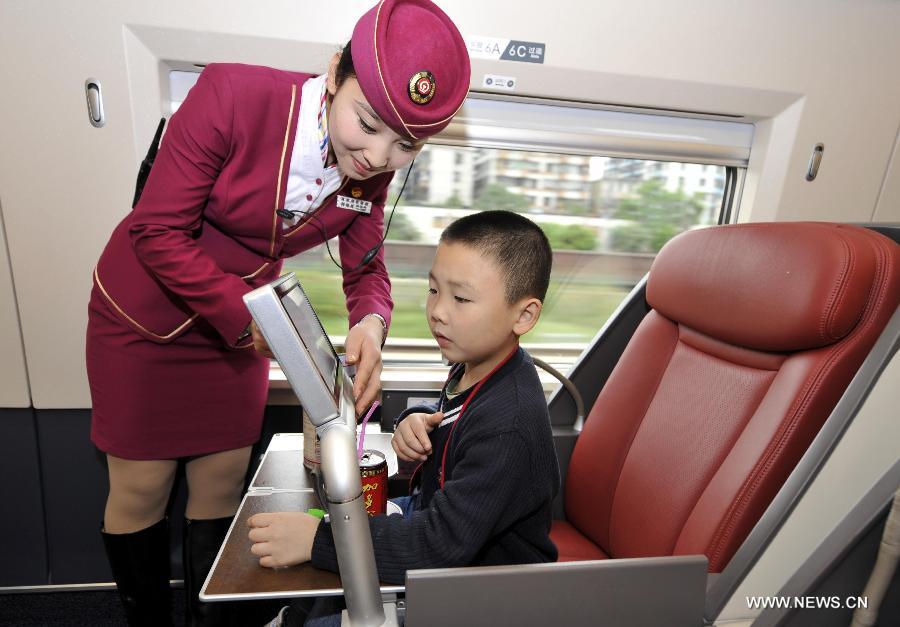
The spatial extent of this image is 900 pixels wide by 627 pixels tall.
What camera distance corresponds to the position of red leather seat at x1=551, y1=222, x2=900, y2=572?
0.99 meters

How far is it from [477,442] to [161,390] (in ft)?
2.87

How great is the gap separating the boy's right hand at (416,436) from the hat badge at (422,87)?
0.61 meters

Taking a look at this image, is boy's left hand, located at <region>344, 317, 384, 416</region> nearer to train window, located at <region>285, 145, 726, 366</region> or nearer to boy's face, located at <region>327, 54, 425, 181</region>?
boy's face, located at <region>327, 54, 425, 181</region>

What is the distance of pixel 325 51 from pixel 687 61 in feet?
3.87

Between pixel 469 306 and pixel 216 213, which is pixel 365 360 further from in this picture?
pixel 216 213

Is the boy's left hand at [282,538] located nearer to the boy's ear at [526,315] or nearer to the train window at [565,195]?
the boy's ear at [526,315]

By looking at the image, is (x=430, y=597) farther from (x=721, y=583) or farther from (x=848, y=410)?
(x=848, y=410)

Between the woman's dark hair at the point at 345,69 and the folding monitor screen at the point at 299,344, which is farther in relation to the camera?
the woman's dark hair at the point at 345,69

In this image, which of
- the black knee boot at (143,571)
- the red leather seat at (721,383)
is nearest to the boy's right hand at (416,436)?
the red leather seat at (721,383)

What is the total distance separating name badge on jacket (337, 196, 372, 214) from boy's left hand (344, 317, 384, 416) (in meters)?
0.29

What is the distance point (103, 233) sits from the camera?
1666 mm

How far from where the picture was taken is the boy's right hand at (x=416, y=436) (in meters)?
1.07

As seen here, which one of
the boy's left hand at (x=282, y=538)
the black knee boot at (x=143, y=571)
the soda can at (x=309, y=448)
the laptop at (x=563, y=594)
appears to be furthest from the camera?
the black knee boot at (x=143, y=571)

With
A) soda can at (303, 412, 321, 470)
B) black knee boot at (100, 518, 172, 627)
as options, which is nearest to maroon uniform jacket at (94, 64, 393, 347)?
soda can at (303, 412, 321, 470)
